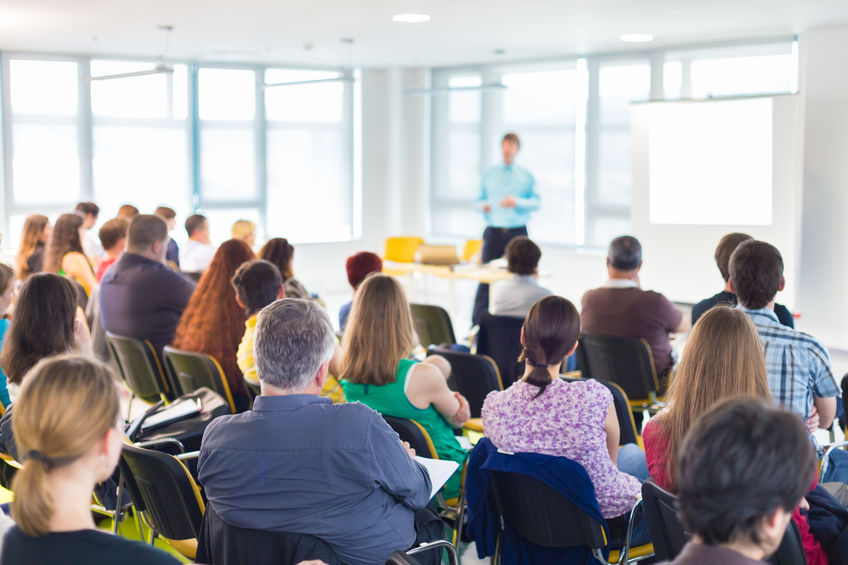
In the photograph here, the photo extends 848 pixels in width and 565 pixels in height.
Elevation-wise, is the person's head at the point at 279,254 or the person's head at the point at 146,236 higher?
the person's head at the point at 146,236

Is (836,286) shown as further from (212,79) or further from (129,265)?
(212,79)

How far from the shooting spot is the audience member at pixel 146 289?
197 inches

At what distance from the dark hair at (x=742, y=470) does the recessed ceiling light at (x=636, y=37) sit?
24.4 ft

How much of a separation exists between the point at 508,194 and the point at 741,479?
768 centimetres

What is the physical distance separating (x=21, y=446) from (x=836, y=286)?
7.59 meters

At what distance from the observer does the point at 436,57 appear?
34.6ft

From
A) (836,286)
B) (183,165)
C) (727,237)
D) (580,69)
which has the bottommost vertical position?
(836,286)

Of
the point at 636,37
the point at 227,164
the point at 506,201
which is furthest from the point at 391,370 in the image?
the point at 227,164

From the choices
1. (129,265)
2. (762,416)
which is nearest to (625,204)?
(129,265)

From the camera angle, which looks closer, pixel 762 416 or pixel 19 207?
pixel 762 416

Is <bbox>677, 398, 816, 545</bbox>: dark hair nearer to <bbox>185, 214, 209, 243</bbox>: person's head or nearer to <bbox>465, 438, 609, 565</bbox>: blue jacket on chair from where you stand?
<bbox>465, 438, 609, 565</bbox>: blue jacket on chair

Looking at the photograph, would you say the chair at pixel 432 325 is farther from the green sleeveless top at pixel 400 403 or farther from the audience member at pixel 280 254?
the green sleeveless top at pixel 400 403

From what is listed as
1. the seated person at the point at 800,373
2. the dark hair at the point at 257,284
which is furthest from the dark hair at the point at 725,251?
the dark hair at the point at 257,284

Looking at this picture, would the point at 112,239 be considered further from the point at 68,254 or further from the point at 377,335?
the point at 377,335
